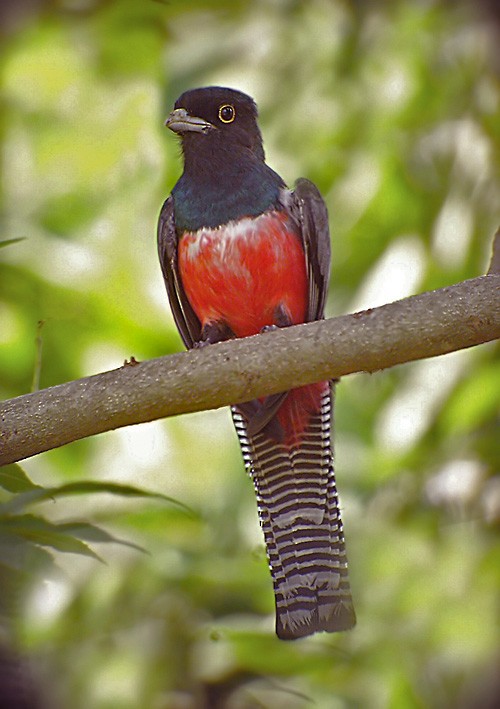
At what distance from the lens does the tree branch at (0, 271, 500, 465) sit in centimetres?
254

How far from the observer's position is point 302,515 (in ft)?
11.3

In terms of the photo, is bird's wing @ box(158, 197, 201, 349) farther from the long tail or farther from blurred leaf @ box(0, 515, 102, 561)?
blurred leaf @ box(0, 515, 102, 561)

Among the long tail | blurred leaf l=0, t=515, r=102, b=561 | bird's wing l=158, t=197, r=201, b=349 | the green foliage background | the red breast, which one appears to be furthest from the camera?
the green foliage background

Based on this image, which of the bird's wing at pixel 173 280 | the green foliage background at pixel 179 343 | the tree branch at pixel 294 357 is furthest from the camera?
the green foliage background at pixel 179 343

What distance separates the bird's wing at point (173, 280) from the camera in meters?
3.95

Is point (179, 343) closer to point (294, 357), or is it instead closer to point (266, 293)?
point (266, 293)

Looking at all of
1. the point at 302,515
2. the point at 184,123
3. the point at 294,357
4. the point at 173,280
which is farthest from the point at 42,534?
the point at 184,123

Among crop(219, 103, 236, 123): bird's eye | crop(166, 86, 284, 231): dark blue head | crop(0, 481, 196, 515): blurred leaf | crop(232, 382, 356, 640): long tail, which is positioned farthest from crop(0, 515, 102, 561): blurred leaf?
crop(219, 103, 236, 123): bird's eye

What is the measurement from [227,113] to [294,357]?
5.73 feet

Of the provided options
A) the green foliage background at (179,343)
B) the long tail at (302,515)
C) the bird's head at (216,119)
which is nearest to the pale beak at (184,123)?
the bird's head at (216,119)

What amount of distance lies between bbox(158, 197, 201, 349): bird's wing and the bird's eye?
1.20 feet

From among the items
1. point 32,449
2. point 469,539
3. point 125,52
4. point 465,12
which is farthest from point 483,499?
point 32,449

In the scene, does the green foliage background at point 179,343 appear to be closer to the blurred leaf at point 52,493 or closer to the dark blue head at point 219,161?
the dark blue head at point 219,161

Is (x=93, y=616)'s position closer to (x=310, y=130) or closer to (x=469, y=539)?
(x=469, y=539)
